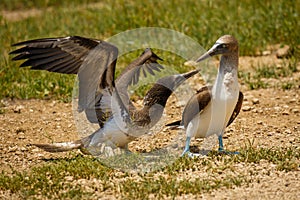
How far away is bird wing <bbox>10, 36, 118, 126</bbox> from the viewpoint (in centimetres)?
602

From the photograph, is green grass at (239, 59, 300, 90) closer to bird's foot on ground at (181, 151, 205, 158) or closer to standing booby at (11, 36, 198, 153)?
standing booby at (11, 36, 198, 153)

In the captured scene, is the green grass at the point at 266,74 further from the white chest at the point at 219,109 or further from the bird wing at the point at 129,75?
the white chest at the point at 219,109

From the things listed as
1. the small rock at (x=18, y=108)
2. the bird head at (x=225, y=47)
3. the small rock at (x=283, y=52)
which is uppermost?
the bird head at (x=225, y=47)

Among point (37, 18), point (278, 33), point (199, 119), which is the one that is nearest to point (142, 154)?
point (199, 119)

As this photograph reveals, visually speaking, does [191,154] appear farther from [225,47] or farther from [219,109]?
[225,47]

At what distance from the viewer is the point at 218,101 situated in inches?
232

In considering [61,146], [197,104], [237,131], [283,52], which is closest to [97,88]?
[61,146]

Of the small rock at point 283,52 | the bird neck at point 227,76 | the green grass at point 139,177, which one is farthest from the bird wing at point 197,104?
the small rock at point 283,52

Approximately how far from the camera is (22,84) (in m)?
8.70

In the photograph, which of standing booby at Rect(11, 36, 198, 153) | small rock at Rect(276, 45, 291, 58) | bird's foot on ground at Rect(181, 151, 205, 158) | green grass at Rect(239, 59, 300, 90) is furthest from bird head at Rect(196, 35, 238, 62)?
small rock at Rect(276, 45, 291, 58)

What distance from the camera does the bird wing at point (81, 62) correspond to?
602 centimetres

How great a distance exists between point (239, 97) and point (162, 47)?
3244 millimetres

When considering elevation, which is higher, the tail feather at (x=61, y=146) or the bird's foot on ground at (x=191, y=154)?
the bird's foot on ground at (x=191, y=154)

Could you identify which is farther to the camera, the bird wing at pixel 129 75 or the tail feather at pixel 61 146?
the bird wing at pixel 129 75
